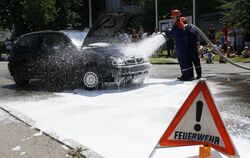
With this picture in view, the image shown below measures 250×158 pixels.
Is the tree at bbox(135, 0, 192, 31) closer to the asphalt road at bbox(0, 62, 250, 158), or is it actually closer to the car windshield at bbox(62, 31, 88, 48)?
the car windshield at bbox(62, 31, 88, 48)

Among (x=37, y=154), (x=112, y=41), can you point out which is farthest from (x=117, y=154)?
(x=112, y=41)

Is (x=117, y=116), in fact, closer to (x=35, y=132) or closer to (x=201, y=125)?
(x=35, y=132)

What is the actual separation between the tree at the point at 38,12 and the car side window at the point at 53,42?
2063cm

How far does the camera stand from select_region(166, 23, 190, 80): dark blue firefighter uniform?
11914 millimetres

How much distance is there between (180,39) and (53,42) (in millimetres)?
3434

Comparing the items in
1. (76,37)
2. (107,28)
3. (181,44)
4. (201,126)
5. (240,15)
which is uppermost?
(240,15)

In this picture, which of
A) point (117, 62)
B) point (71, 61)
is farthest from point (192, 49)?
point (71, 61)

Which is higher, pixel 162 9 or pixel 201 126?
pixel 162 9

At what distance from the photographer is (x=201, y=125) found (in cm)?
472

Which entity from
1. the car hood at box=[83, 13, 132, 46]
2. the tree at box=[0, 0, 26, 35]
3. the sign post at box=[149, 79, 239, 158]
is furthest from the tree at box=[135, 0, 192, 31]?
the sign post at box=[149, 79, 239, 158]

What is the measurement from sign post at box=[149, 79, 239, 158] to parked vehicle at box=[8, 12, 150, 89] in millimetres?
5925

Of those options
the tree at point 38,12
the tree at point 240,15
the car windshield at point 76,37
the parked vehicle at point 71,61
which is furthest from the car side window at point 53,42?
the tree at point 38,12

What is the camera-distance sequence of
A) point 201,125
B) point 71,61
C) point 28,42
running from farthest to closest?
point 28,42, point 71,61, point 201,125

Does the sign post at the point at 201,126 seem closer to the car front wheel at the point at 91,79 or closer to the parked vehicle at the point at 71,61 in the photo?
the parked vehicle at the point at 71,61
